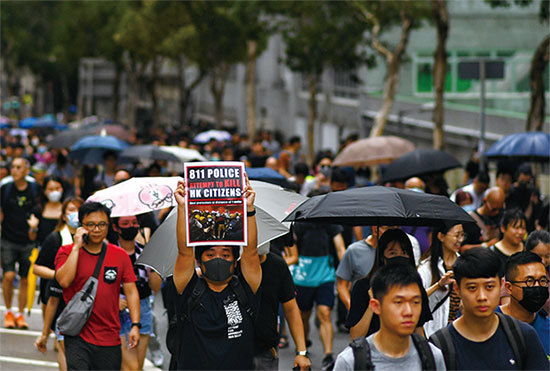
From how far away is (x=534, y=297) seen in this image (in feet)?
17.3

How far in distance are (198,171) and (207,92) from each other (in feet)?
185

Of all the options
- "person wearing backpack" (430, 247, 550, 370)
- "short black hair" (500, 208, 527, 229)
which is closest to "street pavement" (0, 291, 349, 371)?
"short black hair" (500, 208, 527, 229)

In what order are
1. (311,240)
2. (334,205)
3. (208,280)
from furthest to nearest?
(311,240) < (334,205) < (208,280)

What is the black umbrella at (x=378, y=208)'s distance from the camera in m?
6.04

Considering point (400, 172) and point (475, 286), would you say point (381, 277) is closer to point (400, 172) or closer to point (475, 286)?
point (475, 286)

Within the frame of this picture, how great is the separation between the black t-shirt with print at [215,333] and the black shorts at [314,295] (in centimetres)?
442

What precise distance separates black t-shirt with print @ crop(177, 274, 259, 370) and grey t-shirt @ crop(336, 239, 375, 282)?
6.69 feet

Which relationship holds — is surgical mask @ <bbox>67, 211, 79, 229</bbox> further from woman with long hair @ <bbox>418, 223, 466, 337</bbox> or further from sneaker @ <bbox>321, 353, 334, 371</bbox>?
woman with long hair @ <bbox>418, 223, 466, 337</bbox>

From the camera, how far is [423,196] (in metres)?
6.32

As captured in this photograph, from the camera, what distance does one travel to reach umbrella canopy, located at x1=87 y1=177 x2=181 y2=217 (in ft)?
25.8

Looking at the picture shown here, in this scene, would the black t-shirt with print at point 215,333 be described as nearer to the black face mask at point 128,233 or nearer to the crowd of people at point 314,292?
the crowd of people at point 314,292

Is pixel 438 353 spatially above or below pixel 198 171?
below

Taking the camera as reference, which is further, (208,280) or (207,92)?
(207,92)

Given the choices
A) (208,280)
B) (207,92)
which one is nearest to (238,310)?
(208,280)
